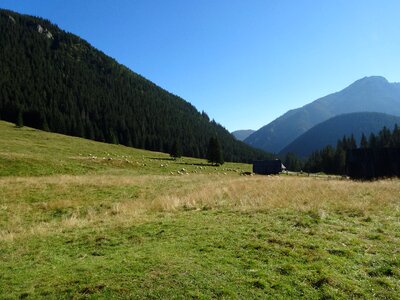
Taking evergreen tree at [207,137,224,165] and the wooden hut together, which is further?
evergreen tree at [207,137,224,165]

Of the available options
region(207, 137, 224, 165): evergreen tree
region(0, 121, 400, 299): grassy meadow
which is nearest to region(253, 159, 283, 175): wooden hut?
region(207, 137, 224, 165): evergreen tree

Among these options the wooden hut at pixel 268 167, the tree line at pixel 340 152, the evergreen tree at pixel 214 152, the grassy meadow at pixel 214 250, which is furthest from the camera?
the tree line at pixel 340 152

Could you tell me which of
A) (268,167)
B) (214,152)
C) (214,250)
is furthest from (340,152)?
(214,250)

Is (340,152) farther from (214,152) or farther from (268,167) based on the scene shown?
(214,152)

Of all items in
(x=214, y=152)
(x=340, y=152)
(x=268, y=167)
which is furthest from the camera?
(x=340, y=152)

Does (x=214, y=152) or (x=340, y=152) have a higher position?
(x=340, y=152)

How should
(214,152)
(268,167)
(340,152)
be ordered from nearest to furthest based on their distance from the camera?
(268,167)
(214,152)
(340,152)

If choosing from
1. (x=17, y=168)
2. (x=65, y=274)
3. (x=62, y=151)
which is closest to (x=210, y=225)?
(x=65, y=274)

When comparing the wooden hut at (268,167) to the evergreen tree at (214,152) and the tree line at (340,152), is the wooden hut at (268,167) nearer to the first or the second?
the evergreen tree at (214,152)

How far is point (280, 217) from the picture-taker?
44.5 ft

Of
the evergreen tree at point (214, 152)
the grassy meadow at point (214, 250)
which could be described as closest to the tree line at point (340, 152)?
the evergreen tree at point (214, 152)

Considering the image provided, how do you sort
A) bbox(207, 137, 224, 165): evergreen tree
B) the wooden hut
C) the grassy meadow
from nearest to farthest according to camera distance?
the grassy meadow
the wooden hut
bbox(207, 137, 224, 165): evergreen tree

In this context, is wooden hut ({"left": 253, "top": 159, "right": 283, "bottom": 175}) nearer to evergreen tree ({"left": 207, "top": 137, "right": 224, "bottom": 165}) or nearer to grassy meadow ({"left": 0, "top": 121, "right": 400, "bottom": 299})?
evergreen tree ({"left": 207, "top": 137, "right": 224, "bottom": 165})

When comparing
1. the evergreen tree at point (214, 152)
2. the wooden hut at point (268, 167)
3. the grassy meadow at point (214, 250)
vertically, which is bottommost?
the grassy meadow at point (214, 250)
